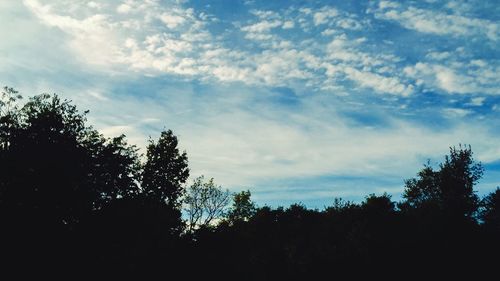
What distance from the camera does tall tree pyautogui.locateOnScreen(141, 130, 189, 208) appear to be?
5456 centimetres

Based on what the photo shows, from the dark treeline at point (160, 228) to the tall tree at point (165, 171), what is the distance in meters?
0.14

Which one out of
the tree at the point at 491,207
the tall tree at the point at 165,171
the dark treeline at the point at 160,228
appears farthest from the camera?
the tree at the point at 491,207

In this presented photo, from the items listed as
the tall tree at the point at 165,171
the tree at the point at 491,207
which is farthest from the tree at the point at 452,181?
the tall tree at the point at 165,171

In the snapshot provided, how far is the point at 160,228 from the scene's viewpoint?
5222cm

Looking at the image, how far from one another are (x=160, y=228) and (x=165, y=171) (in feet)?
26.5

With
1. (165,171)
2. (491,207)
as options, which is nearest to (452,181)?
(491,207)

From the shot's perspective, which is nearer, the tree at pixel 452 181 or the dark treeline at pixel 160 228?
the dark treeline at pixel 160 228

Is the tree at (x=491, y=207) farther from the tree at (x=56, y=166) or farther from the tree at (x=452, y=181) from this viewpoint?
the tree at (x=56, y=166)

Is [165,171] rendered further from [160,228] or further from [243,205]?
[243,205]

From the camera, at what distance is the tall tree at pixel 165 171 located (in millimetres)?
54562

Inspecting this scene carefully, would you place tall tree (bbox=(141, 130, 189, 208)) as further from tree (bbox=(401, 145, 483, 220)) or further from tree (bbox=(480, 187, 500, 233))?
tree (bbox=(480, 187, 500, 233))

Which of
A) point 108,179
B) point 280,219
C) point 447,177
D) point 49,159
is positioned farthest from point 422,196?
point 49,159

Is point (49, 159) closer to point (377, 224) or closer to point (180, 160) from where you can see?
point (180, 160)

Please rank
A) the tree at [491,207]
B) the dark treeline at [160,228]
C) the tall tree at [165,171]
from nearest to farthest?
the dark treeline at [160,228], the tall tree at [165,171], the tree at [491,207]
